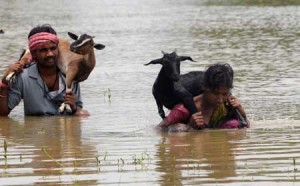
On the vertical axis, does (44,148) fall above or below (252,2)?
below

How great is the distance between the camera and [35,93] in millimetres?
11281

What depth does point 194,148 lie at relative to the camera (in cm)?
835

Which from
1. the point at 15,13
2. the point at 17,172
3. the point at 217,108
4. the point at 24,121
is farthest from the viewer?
the point at 15,13

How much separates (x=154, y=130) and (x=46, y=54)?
67.1 inches

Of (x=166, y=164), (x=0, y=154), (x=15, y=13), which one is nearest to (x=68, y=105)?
(x=0, y=154)

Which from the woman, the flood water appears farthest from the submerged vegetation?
the woman

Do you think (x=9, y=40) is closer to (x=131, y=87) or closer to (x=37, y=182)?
(x=131, y=87)

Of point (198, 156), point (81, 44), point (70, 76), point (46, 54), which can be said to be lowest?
point (198, 156)

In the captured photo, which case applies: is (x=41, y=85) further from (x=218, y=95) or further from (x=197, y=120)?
(x=218, y=95)

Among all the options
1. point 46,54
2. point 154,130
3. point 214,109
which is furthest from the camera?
point 46,54

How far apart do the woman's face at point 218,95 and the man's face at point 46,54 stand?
2.00 metres

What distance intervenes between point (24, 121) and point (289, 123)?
9.22 ft

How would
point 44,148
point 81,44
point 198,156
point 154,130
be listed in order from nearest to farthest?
point 198,156, point 44,148, point 154,130, point 81,44

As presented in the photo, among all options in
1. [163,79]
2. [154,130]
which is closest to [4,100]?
[154,130]
